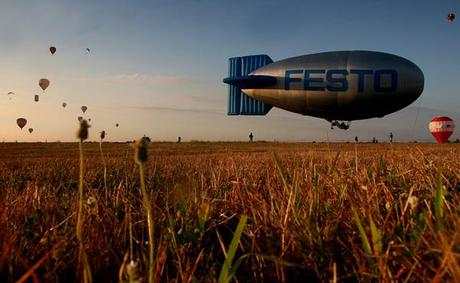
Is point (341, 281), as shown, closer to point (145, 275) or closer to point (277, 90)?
point (145, 275)

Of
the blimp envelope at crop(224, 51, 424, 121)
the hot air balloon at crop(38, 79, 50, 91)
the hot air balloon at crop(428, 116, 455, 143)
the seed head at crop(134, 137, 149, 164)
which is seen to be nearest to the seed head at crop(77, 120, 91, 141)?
the seed head at crop(134, 137, 149, 164)

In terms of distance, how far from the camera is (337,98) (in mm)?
22562

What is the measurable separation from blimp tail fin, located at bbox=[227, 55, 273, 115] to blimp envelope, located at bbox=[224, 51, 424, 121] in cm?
494

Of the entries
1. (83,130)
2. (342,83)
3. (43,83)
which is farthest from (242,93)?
(83,130)

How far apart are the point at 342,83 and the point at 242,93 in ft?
33.3

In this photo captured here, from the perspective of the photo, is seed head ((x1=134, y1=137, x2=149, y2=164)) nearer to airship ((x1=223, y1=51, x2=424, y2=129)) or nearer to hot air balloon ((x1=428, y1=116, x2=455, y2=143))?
airship ((x1=223, y1=51, x2=424, y2=129))

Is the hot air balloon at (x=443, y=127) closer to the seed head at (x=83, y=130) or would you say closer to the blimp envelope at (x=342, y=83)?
the blimp envelope at (x=342, y=83)

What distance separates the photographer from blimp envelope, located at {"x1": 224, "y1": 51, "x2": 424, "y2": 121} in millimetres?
21750

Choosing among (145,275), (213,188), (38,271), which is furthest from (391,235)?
(213,188)

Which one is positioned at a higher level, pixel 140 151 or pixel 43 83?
pixel 43 83

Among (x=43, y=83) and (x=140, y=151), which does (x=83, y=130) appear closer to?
(x=140, y=151)

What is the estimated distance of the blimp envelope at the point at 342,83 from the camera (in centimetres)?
2175

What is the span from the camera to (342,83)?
71.7 feet

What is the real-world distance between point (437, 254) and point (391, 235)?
0.26 meters
